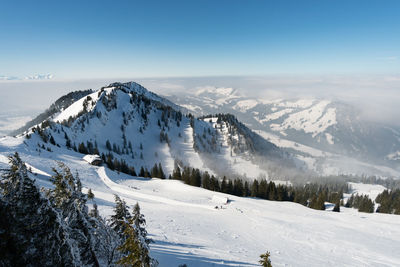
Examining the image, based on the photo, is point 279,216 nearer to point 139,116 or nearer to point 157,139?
point 157,139

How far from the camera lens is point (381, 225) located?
4200cm

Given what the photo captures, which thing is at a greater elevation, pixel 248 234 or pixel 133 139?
pixel 248 234

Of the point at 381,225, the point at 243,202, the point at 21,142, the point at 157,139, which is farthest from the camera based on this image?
the point at 157,139

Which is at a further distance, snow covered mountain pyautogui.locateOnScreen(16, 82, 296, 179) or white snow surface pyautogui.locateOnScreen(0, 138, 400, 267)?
snow covered mountain pyautogui.locateOnScreen(16, 82, 296, 179)

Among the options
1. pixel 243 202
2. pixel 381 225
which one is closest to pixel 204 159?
pixel 243 202

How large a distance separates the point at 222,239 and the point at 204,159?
14553 centimetres

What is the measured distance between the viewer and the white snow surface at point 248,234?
2339 cm

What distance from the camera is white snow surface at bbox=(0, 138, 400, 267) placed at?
23391 mm

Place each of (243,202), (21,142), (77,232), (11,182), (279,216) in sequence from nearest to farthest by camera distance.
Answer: (11,182) → (77,232) → (279,216) → (243,202) → (21,142)

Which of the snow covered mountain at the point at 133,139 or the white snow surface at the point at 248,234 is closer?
the white snow surface at the point at 248,234

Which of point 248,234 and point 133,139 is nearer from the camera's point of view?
point 248,234

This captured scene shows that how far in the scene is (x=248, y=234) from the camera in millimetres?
32719

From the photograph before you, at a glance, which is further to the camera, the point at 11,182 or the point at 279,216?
the point at 279,216

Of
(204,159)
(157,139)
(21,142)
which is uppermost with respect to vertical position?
(21,142)
